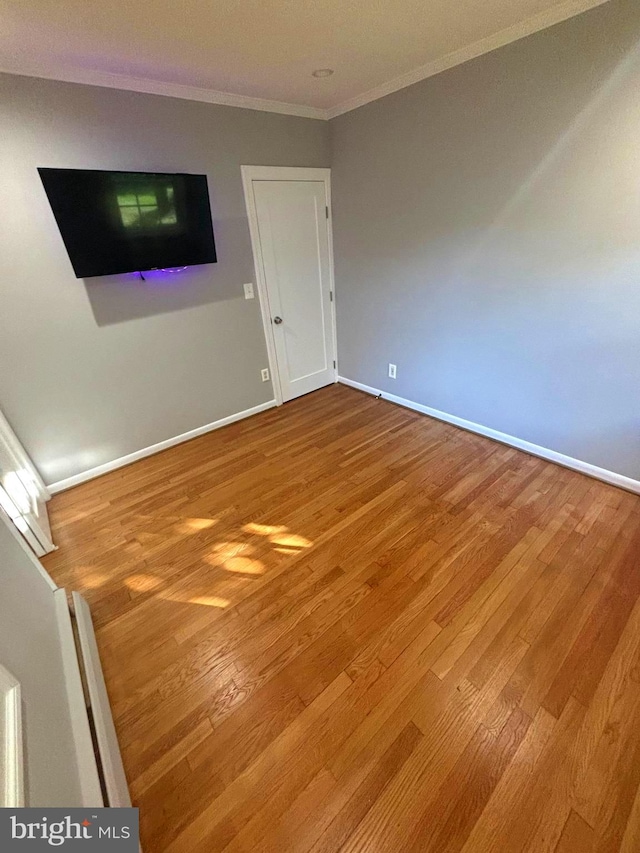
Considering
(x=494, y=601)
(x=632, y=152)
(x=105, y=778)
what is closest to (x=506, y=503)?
(x=494, y=601)

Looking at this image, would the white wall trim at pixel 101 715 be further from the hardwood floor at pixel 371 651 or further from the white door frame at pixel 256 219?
the white door frame at pixel 256 219

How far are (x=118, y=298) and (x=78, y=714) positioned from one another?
232cm

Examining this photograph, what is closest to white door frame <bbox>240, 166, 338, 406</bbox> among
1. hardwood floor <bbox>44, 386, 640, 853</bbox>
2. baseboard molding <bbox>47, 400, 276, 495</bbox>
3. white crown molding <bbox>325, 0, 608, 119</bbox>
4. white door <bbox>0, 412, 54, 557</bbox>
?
baseboard molding <bbox>47, 400, 276, 495</bbox>

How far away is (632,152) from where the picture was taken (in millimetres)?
1778

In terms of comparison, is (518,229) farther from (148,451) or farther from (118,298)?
(148,451)

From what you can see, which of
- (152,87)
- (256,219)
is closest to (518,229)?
(256,219)

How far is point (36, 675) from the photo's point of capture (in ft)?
3.33

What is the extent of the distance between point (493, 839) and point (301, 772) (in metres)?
0.58

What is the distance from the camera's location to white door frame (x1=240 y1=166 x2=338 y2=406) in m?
2.81

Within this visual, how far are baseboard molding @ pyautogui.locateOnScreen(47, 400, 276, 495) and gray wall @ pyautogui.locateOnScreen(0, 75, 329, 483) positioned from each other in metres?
0.05

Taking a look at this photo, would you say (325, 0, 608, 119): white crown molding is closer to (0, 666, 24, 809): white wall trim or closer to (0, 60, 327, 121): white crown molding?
(0, 60, 327, 121): white crown molding

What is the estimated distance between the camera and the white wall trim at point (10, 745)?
2.07 ft

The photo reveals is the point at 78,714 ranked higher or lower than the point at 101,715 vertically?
higher

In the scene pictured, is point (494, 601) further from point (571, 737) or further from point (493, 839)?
point (493, 839)
